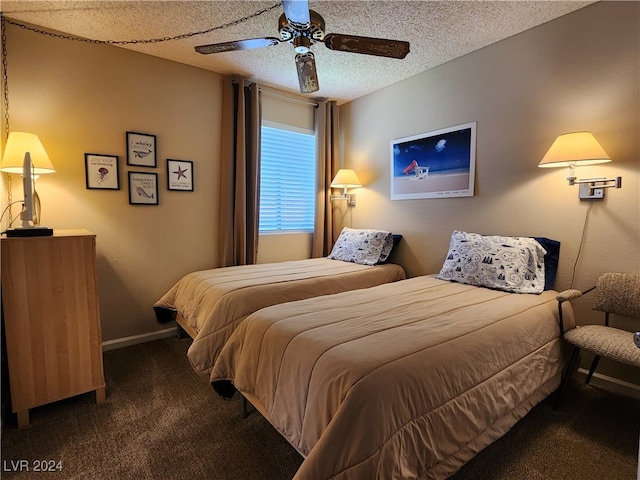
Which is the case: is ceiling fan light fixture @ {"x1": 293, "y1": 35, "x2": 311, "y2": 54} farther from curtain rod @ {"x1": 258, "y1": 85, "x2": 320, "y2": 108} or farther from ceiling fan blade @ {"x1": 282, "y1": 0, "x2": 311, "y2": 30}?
curtain rod @ {"x1": 258, "y1": 85, "x2": 320, "y2": 108}

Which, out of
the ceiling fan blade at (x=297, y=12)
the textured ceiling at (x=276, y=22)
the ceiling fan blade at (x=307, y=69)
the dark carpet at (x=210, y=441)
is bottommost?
the dark carpet at (x=210, y=441)

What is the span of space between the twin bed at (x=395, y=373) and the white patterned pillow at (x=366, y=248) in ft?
3.98

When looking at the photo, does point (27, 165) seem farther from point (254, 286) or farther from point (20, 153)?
point (254, 286)

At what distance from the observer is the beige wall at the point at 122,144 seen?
2559mm

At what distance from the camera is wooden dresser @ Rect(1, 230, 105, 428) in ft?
5.94

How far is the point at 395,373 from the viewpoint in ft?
4.02

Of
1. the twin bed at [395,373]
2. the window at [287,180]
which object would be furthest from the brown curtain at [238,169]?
the twin bed at [395,373]

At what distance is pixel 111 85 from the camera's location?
9.30 ft

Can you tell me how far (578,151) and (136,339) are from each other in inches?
152

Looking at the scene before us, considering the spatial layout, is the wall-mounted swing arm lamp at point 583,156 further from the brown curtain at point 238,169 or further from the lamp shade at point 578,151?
the brown curtain at point 238,169

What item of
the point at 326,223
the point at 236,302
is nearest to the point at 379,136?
the point at 326,223

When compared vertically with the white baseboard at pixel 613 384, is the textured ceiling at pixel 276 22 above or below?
above

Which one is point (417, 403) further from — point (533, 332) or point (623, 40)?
point (623, 40)

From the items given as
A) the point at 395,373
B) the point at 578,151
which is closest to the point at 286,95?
the point at 578,151
